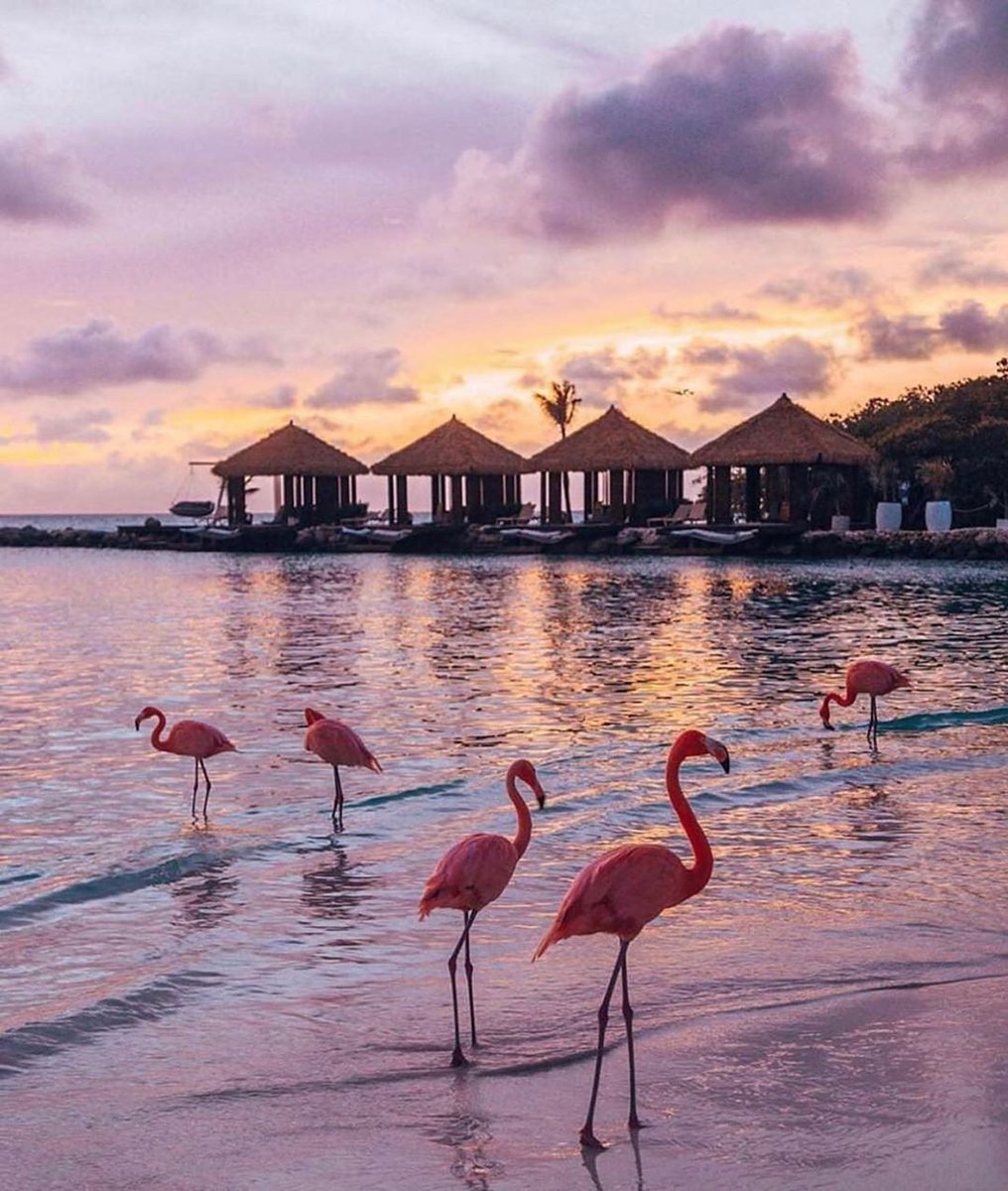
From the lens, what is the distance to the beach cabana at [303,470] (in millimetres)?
65688

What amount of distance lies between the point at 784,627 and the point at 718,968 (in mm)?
21137

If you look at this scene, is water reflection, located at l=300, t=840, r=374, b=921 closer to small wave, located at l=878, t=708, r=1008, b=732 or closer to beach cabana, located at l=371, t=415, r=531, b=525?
small wave, located at l=878, t=708, r=1008, b=732

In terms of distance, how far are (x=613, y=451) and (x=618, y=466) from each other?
2.24 ft

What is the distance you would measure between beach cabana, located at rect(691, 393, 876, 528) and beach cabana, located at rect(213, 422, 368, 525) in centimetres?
1701

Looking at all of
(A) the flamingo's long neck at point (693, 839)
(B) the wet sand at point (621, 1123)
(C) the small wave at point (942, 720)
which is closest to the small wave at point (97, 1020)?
(B) the wet sand at point (621, 1123)

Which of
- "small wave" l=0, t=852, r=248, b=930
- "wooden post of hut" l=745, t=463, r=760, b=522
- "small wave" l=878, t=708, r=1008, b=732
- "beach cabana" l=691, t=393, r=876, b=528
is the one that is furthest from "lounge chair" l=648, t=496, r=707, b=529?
"small wave" l=0, t=852, r=248, b=930

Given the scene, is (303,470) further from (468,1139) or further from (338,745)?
(468,1139)

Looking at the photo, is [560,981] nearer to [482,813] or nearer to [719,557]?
[482,813]

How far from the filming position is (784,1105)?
5.36m

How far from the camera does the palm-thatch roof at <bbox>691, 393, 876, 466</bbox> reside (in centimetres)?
5153

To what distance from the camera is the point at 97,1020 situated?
6.66 m

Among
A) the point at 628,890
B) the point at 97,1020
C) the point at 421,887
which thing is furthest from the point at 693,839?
the point at 421,887

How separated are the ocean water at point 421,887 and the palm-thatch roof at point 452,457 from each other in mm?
37338

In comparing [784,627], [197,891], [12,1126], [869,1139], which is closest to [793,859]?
[197,891]
